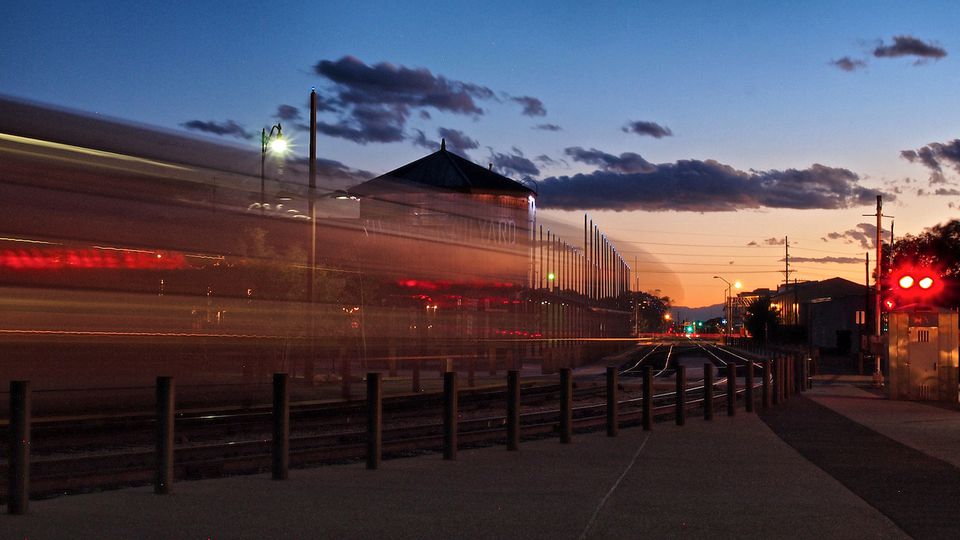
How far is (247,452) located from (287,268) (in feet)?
6.79

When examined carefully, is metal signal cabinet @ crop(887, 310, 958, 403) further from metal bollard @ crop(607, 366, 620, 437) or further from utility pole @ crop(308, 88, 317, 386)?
utility pole @ crop(308, 88, 317, 386)

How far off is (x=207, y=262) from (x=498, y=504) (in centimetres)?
378

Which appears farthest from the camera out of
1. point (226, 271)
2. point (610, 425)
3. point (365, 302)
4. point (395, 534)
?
point (610, 425)

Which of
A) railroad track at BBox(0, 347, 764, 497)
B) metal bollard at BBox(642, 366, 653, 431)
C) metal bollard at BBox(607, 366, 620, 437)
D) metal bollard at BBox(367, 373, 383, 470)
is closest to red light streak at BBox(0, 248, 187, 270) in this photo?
railroad track at BBox(0, 347, 764, 497)

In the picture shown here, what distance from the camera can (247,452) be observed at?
41.5 feet

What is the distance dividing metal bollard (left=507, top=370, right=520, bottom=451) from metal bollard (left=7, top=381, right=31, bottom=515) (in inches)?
221

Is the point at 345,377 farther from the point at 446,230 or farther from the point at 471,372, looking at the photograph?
the point at 471,372

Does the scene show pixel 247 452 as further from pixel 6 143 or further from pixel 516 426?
pixel 6 143

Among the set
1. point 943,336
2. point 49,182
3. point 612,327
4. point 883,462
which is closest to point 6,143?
point 49,182

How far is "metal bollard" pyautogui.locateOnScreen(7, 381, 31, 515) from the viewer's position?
809cm

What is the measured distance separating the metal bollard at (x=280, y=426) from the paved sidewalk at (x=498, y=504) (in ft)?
0.46

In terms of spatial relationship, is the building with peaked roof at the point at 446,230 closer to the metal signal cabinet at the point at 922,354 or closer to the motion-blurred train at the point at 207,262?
the motion-blurred train at the point at 207,262

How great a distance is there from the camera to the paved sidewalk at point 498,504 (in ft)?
25.9

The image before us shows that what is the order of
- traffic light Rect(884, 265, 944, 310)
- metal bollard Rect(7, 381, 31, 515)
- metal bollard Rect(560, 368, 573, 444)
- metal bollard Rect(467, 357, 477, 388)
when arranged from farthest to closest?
1. traffic light Rect(884, 265, 944, 310)
2. metal bollard Rect(467, 357, 477, 388)
3. metal bollard Rect(560, 368, 573, 444)
4. metal bollard Rect(7, 381, 31, 515)
